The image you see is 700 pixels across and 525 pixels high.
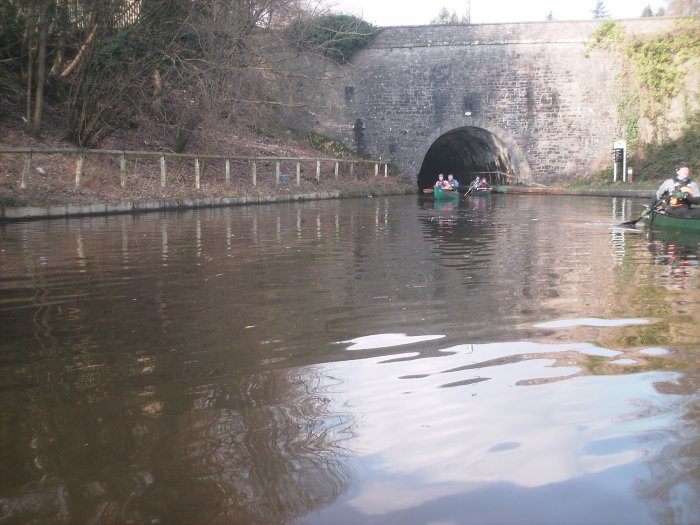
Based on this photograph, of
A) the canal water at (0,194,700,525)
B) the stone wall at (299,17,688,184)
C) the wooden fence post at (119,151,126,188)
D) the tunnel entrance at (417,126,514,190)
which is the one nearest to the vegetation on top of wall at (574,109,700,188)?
the stone wall at (299,17,688,184)

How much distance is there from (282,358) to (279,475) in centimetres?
163

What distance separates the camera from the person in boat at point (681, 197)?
499 inches

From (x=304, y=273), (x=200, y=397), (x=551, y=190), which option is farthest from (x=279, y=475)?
(x=551, y=190)

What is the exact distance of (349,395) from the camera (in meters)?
3.88

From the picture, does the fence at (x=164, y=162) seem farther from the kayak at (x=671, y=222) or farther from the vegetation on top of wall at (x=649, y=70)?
the kayak at (x=671, y=222)

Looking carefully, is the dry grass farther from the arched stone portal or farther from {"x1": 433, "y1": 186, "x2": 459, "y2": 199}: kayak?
the arched stone portal

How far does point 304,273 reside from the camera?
7953mm

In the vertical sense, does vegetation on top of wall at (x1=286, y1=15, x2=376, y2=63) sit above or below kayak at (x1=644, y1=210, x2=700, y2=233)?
above

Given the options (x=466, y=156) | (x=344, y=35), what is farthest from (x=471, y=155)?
(x=344, y=35)

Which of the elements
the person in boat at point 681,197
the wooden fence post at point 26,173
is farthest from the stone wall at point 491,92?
the person in boat at point 681,197

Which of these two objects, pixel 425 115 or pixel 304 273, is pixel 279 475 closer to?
pixel 304 273

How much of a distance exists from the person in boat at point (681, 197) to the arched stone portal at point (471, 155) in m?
18.9

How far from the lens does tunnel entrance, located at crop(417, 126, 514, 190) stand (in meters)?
33.6

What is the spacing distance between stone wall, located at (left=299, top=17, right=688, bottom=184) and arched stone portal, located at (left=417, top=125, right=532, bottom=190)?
122 millimetres
